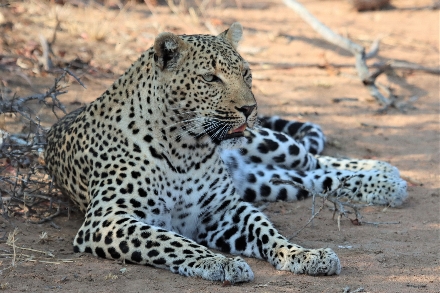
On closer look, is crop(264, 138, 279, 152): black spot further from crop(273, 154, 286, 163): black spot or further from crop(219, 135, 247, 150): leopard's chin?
crop(219, 135, 247, 150): leopard's chin

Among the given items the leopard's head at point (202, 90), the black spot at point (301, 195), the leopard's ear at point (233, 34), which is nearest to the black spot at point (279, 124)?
the black spot at point (301, 195)

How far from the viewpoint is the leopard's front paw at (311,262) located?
570cm

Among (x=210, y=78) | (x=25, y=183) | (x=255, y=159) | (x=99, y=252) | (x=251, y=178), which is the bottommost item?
(x=99, y=252)

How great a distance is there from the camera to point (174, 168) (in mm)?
6477

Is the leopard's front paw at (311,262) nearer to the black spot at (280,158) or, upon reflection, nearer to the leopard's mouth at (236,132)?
the leopard's mouth at (236,132)

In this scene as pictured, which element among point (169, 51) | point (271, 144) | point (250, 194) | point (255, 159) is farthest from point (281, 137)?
point (169, 51)

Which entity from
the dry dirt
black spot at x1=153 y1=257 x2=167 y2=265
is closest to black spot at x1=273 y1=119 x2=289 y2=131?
the dry dirt

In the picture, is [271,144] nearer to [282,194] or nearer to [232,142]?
[282,194]

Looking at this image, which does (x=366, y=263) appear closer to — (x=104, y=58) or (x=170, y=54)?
(x=170, y=54)

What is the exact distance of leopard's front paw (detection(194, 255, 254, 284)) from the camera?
17.8 feet

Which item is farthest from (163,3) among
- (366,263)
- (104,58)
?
(366,263)

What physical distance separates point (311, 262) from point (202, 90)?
5.38 ft

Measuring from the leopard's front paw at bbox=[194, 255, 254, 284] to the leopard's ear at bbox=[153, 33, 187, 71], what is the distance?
68.1 inches

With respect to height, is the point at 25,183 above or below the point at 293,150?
below
